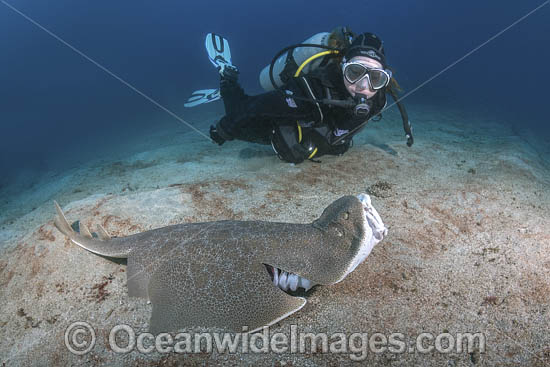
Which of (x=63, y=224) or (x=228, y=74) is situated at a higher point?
(x=228, y=74)

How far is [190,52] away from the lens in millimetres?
58875

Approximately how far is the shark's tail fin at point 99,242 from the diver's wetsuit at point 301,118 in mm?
3702

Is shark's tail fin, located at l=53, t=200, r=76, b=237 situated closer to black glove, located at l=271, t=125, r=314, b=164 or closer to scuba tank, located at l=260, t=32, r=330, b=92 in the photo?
black glove, located at l=271, t=125, r=314, b=164

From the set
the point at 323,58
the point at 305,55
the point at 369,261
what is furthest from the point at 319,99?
the point at 369,261

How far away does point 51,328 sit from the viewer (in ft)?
7.45

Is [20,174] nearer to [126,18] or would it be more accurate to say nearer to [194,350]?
[194,350]

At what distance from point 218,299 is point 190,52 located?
68390 mm

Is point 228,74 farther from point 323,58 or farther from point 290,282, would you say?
point 290,282

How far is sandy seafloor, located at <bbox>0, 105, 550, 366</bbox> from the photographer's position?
75.5 inches

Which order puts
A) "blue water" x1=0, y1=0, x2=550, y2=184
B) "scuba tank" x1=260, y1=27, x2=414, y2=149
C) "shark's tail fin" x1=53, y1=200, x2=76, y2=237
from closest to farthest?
"shark's tail fin" x1=53, y1=200, x2=76, y2=237, "scuba tank" x1=260, y1=27, x2=414, y2=149, "blue water" x1=0, y1=0, x2=550, y2=184

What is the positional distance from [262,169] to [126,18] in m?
80.9

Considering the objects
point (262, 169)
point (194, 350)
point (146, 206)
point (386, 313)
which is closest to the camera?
point (194, 350)

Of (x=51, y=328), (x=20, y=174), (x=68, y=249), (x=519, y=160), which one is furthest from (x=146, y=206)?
(x=20, y=174)

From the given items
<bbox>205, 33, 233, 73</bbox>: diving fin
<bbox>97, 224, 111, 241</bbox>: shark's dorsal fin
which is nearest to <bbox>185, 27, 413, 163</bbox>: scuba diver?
<bbox>205, 33, 233, 73</bbox>: diving fin
